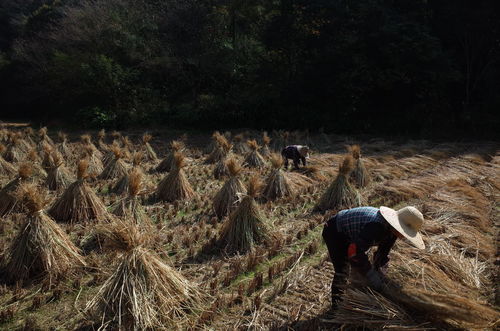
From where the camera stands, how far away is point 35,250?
3.63 metres

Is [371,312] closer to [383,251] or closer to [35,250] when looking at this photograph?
[383,251]

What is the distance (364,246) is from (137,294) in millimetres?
1863

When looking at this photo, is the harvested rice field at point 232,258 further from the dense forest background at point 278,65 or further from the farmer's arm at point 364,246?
the dense forest background at point 278,65

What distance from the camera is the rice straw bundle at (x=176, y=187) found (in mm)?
6367

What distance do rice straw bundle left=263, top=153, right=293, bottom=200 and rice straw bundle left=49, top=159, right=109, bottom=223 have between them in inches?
109

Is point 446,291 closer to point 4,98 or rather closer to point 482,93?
point 482,93

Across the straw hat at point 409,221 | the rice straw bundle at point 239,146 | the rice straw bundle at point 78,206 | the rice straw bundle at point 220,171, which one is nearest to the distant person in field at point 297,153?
the rice straw bundle at point 220,171

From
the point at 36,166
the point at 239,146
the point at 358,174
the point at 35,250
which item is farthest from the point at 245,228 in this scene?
the point at 239,146

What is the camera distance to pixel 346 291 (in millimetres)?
2680

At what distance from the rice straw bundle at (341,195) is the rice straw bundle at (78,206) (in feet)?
11.2

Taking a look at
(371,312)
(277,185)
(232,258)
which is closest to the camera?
(371,312)

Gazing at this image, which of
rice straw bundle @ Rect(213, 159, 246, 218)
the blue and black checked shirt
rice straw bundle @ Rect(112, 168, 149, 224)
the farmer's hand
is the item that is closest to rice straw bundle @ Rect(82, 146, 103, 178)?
rice straw bundle @ Rect(112, 168, 149, 224)

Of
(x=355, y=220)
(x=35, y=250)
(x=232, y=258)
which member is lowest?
(x=232, y=258)

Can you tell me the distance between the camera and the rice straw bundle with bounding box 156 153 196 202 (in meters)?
6.37
